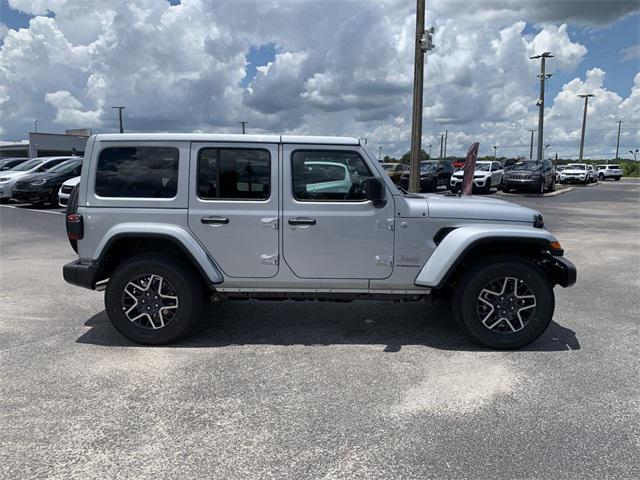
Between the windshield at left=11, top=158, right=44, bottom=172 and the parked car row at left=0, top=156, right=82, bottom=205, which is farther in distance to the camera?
the windshield at left=11, top=158, right=44, bottom=172

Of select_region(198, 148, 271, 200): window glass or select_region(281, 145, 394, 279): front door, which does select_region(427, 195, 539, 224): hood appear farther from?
select_region(198, 148, 271, 200): window glass

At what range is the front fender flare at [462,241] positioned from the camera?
4.46 metres

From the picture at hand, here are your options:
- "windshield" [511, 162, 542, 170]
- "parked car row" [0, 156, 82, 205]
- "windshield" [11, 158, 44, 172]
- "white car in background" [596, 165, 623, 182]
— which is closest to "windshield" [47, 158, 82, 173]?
"parked car row" [0, 156, 82, 205]

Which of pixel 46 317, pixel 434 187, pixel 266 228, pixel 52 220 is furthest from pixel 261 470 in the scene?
pixel 434 187

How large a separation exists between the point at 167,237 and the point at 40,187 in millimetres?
14391

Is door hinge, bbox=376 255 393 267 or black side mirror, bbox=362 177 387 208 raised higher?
black side mirror, bbox=362 177 387 208

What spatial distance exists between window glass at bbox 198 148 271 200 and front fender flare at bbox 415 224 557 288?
1564 mm

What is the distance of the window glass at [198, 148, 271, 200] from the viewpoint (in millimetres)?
4621

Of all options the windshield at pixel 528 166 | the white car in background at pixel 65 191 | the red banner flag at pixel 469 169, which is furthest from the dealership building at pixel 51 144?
the red banner flag at pixel 469 169

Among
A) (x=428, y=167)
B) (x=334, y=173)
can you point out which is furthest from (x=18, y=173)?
(x=334, y=173)

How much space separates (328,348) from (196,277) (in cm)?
134

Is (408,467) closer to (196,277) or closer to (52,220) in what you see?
(196,277)

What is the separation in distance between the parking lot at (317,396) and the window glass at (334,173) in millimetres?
1353

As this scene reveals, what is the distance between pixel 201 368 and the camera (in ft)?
13.8
